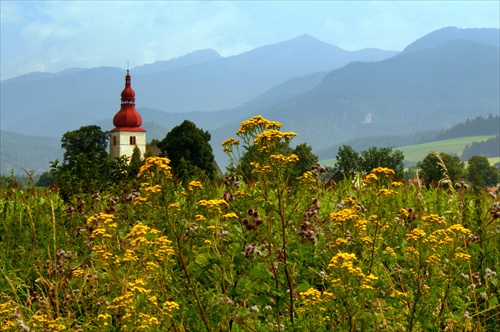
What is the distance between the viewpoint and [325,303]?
14.4 ft

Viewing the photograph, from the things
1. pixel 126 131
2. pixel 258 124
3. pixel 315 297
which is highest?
pixel 126 131

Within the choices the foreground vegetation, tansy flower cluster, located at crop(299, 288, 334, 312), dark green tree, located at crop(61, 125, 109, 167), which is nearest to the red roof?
dark green tree, located at crop(61, 125, 109, 167)

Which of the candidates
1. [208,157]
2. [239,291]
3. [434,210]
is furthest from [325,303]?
[208,157]

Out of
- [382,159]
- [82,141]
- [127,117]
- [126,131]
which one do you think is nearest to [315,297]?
[382,159]

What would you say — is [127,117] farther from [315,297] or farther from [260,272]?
[315,297]

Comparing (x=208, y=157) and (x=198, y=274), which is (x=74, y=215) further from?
(x=208, y=157)

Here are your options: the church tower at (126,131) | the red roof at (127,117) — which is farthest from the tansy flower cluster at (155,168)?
the red roof at (127,117)

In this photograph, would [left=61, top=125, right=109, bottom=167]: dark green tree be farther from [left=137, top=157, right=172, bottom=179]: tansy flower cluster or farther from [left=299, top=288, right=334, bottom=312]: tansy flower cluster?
[left=299, top=288, right=334, bottom=312]: tansy flower cluster

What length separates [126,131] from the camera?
142375 millimetres

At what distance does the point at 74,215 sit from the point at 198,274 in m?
4.22

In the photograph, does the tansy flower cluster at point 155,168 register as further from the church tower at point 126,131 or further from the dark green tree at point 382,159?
the church tower at point 126,131

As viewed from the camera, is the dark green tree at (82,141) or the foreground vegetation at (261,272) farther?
the dark green tree at (82,141)

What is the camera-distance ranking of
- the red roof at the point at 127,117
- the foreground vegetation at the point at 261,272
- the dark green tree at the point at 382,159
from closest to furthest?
the foreground vegetation at the point at 261,272 < the dark green tree at the point at 382,159 < the red roof at the point at 127,117

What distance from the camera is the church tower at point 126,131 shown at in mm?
141000
